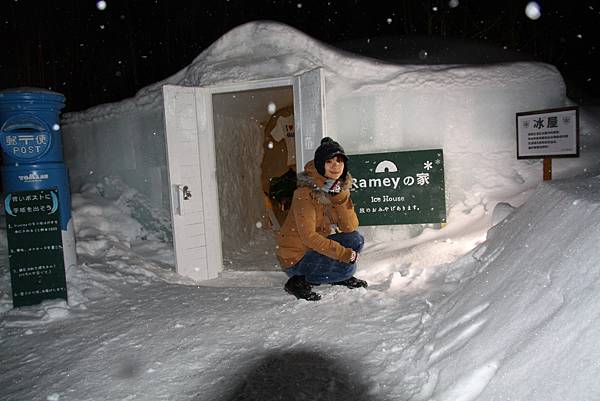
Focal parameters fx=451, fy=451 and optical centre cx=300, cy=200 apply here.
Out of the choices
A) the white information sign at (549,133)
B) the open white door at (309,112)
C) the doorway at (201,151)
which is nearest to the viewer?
the white information sign at (549,133)

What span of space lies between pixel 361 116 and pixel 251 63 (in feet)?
5.68

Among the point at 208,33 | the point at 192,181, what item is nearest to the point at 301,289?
the point at 192,181

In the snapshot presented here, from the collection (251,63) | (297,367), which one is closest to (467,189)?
(251,63)

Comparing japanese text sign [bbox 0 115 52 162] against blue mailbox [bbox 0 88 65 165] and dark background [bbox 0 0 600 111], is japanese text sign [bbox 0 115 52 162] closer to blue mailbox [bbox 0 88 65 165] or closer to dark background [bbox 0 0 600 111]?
blue mailbox [bbox 0 88 65 165]

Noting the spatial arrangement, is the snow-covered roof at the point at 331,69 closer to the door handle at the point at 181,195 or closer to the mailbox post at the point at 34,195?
the door handle at the point at 181,195

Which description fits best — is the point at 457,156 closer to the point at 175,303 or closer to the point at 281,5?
the point at 175,303

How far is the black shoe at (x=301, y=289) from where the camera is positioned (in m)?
4.24

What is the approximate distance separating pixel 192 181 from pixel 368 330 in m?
3.50

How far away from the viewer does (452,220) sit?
5.88m

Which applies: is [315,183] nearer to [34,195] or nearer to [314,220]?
[314,220]

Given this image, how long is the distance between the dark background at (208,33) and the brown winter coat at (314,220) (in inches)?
254

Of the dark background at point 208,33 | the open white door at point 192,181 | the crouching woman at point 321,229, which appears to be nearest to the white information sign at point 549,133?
the crouching woman at point 321,229

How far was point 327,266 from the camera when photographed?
13.9 feet

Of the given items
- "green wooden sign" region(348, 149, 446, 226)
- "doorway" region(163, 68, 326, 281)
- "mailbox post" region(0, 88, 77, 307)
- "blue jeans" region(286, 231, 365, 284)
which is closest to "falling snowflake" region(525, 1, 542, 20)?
"green wooden sign" region(348, 149, 446, 226)
